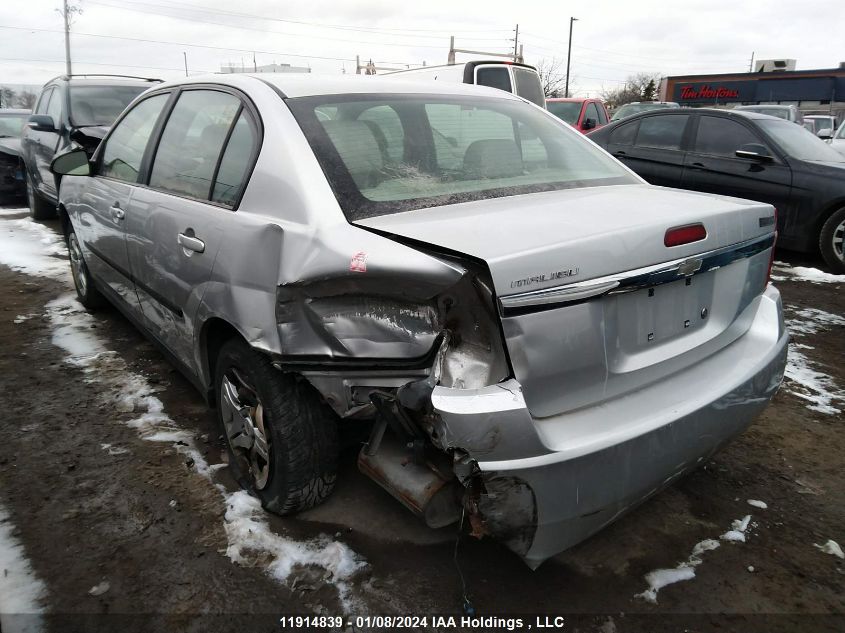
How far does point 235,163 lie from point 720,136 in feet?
21.1

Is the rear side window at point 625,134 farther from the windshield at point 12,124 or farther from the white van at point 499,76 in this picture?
the windshield at point 12,124

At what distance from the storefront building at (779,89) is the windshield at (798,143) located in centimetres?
3071

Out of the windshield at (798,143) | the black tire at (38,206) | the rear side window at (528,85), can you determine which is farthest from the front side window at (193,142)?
the rear side window at (528,85)

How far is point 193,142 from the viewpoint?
300 cm

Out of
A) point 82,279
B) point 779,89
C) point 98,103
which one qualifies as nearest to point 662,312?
point 82,279

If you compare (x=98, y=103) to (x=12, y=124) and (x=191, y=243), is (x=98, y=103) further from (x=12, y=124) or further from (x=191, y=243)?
(x=191, y=243)

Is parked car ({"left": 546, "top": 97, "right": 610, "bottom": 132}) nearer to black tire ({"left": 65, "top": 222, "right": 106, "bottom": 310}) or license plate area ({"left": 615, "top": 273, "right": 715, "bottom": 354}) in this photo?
black tire ({"left": 65, "top": 222, "right": 106, "bottom": 310})

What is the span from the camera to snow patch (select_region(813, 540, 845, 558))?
2375 millimetres

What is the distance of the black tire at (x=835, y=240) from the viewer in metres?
6.41

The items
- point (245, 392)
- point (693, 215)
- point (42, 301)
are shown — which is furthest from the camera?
point (42, 301)

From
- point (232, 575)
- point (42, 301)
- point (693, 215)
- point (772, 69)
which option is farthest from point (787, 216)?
point (772, 69)

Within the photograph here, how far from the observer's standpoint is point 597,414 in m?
1.87

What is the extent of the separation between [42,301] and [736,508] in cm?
540

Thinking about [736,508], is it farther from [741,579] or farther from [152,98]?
[152,98]
